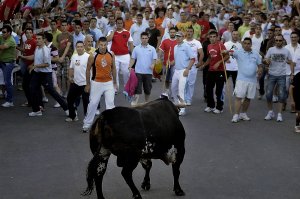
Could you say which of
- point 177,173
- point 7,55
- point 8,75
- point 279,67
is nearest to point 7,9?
point 7,55

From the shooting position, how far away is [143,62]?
50.8 feet

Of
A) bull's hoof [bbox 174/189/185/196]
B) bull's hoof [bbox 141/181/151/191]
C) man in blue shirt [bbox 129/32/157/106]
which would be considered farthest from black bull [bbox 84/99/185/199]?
man in blue shirt [bbox 129/32/157/106]

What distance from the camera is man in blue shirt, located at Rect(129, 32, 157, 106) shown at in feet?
50.8

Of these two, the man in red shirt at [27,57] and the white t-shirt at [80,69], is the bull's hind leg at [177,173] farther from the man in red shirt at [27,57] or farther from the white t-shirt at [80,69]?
the man in red shirt at [27,57]

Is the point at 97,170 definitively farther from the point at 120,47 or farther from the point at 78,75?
the point at 120,47

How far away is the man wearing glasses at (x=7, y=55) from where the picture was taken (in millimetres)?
16016

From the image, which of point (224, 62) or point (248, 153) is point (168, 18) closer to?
point (224, 62)

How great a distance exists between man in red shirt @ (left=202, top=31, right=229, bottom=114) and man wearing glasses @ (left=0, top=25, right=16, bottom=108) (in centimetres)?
476

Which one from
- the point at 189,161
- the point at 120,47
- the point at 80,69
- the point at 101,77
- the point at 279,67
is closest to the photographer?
the point at 189,161

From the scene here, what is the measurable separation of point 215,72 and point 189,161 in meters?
4.87

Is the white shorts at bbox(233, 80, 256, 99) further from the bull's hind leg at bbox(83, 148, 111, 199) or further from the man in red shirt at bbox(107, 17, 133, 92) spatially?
the bull's hind leg at bbox(83, 148, 111, 199)

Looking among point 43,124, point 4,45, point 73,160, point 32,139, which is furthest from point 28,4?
point 73,160

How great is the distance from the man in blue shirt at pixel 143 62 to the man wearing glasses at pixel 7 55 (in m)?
3.00

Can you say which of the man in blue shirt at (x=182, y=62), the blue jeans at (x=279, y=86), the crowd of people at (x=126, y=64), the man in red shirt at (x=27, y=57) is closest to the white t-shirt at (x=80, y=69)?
the crowd of people at (x=126, y=64)
